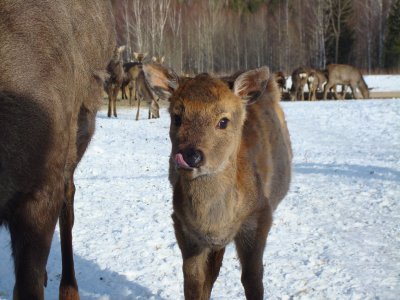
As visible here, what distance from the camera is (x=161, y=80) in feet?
12.4

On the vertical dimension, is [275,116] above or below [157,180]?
above

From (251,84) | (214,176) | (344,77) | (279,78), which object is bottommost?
(214,176)

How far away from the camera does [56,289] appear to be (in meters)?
4.70

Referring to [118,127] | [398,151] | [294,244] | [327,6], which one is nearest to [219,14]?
[327,6]

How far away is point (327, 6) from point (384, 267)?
5559 cm

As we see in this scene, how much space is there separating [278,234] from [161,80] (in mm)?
2786

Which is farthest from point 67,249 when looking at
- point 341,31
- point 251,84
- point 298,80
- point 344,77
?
point 341,31

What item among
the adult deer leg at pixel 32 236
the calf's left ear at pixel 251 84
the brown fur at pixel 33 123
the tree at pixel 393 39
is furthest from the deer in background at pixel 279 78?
the tree at pixel 393 39

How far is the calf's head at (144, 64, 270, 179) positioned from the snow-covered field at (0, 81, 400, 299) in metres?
1.57

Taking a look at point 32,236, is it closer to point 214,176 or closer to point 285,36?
point 214,176

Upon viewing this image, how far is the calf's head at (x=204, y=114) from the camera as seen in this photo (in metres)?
3.30

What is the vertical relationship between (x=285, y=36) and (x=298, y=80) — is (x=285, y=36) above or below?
above

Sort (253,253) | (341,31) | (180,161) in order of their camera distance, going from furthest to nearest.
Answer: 1. (341,31)
2. (253,253)
3. (180,161)

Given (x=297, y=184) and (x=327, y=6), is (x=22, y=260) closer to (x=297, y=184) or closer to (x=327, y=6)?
(x=297, y=184)
